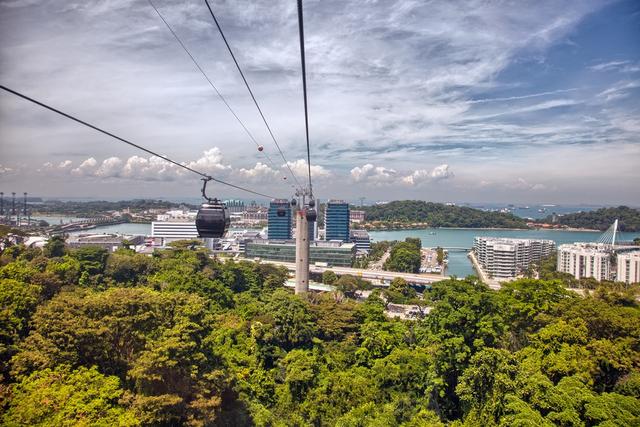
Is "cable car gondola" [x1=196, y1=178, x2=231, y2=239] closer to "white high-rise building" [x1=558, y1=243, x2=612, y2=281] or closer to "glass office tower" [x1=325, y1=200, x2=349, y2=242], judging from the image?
"white high-rise building" [x1=558, y1=243, x2=612, y2=281]

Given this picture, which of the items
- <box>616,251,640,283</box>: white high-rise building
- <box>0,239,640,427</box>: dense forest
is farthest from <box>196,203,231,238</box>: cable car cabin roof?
<box>616,251,640,283</box>: white high-rise building

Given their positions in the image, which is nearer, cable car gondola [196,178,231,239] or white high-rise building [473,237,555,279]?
cable car gondola [196,178,231,239]

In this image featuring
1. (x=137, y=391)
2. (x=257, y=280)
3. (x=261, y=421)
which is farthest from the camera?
(x=257, y=280)

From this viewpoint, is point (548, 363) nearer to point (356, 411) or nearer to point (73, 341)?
point (356, 411)

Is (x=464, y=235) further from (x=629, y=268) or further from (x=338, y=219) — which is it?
(x=629, y=268)

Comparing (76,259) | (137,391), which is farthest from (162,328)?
(76,259)

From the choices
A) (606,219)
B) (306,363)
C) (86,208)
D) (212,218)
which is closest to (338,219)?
(306,363)
